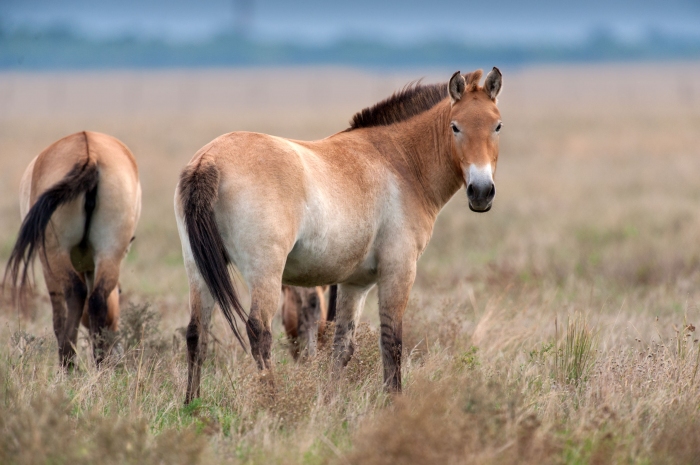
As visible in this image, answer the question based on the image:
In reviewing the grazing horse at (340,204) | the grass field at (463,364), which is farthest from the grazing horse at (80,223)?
the grazing horse at (340,204)

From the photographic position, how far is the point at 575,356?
503 centimetres

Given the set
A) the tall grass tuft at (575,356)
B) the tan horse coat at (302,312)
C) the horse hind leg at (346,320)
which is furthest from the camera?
the tan horse coat at (302,312)

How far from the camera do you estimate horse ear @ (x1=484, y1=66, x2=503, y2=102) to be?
4.90 m

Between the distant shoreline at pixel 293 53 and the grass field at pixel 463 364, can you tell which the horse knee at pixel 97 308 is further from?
the distant shoreline at pixel 293 53

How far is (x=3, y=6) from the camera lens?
118438 millimetres

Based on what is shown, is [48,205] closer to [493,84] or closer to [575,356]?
[493,84]

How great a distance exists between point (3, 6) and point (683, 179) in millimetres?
128124

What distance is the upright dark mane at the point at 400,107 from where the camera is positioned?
5402 mm

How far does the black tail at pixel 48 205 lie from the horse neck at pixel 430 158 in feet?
7.75

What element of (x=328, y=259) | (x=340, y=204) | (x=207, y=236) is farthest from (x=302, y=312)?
(x=207, y=236)

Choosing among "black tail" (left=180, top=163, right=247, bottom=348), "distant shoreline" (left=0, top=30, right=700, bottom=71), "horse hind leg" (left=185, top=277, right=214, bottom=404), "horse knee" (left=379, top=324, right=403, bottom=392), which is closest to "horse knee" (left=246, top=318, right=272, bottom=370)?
"black tail" (left=180, top=163, right=247, bottom=348)

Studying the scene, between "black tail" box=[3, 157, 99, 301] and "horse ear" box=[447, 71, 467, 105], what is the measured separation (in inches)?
111

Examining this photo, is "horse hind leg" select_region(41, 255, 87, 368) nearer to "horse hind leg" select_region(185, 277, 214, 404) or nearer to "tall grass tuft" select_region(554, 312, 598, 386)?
"horse hind leg" select_region(185, 277, 214, 404)

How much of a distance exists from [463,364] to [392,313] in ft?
2.23
